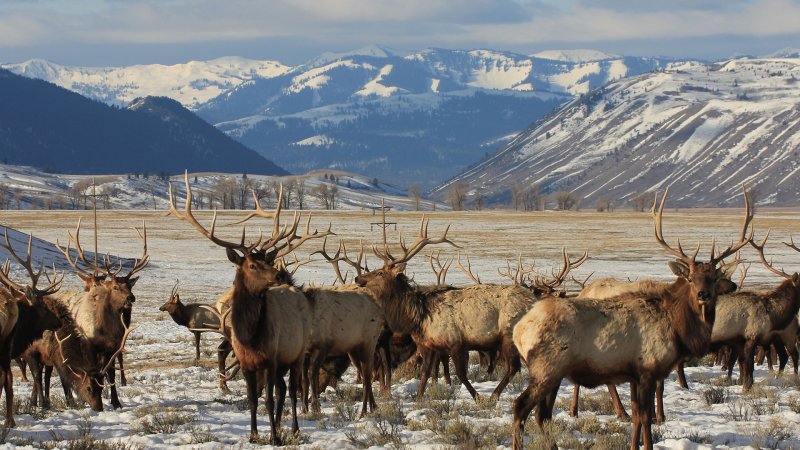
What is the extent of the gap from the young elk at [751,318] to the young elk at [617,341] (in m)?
5.42

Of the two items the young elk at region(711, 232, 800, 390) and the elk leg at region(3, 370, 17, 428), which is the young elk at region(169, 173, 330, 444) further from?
the young elk at region(711, 232, 800, 390)

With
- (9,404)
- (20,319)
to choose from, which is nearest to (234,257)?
(9,404)

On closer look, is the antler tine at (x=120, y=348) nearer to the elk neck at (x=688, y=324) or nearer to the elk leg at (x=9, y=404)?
the elk leg at (x=9, y=404)

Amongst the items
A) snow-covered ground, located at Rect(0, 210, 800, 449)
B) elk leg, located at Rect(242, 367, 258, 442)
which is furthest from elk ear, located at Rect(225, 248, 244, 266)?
snow-covered ground, located at Rect(0, 210, 800, 449)

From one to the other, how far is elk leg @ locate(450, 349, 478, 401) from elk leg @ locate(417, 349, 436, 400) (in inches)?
16.6

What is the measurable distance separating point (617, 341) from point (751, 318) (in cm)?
671

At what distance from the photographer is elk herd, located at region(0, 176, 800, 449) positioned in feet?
37.7

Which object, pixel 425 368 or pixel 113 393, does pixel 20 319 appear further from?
pixel 425 368

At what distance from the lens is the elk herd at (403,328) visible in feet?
37.7

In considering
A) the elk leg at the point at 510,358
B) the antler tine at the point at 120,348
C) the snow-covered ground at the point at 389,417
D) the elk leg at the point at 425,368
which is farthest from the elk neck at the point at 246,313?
the elk leg at the point at 510,358

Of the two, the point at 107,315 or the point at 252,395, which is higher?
the point at 107,315

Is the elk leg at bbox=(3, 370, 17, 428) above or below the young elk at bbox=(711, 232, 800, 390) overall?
below

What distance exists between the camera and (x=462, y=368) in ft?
50.2

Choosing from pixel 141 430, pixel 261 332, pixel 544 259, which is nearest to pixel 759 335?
pixel 261 332
